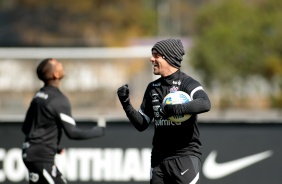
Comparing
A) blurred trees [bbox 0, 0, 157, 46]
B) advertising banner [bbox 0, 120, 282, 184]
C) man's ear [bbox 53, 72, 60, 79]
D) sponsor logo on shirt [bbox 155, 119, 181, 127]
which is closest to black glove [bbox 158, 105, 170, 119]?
sponsor logo on shirt [bbox 155, 119, 181, 127]

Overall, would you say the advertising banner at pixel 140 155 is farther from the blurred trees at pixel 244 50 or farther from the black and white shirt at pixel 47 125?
the blurred trees at pixel 244 50

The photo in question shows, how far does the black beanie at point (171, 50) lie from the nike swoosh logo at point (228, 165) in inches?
162

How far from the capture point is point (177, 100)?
7711mm

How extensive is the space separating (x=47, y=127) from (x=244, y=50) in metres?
42.3

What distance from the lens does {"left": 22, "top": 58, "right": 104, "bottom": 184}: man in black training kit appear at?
31.2ft

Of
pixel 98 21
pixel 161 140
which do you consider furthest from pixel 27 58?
pixel 161 140

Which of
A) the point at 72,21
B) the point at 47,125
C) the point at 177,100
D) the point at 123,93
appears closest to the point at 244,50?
the point at 72,21

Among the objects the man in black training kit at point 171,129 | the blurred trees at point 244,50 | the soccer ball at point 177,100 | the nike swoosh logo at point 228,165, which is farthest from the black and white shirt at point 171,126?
the blurred trees at point 244,50

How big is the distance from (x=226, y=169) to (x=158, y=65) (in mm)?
4251

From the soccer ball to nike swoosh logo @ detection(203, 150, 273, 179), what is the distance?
4205 millimetres

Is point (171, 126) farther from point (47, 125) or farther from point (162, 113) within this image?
point (47, 125)

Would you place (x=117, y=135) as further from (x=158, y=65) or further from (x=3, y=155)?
(x=158, y=65)

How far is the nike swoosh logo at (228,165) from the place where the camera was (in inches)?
469

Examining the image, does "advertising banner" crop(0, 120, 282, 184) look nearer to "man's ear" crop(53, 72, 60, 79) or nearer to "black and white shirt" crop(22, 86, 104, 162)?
"black and white shirt" crop(22, 86, 104, 162)
